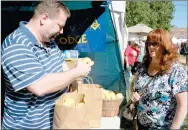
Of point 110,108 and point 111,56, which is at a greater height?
point 110,108

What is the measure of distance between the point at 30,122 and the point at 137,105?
0.82m

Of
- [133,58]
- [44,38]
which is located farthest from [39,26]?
[133,58]

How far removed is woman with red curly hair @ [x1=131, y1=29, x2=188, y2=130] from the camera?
76.1 inches

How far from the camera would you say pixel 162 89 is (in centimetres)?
200

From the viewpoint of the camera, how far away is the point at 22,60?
4.86 feet

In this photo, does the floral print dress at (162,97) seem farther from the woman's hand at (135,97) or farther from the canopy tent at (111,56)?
the canopy tent at (111,56)

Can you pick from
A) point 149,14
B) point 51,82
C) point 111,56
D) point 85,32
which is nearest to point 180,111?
point 51,82

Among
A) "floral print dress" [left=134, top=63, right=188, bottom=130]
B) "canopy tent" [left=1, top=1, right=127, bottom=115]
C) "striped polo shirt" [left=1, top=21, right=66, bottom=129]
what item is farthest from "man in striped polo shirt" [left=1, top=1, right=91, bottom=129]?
"canopy tent" [left=1, top=1, right=127, bottom=115]

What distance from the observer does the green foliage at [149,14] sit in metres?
25.3

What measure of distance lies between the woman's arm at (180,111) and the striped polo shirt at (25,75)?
2.26 ft

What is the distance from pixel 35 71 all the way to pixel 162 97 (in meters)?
0.87

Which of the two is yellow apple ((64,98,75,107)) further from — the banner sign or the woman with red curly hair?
the banner sign

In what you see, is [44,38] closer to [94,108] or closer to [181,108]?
[94,108]

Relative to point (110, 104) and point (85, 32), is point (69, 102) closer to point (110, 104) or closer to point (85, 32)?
point (110, 104)
